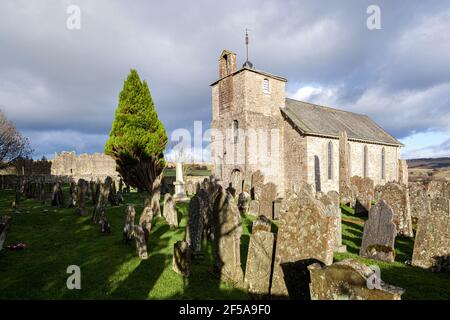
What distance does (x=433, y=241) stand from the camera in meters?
6.38

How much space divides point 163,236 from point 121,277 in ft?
11.2

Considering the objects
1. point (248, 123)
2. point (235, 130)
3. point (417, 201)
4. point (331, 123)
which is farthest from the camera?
point (331, 123)

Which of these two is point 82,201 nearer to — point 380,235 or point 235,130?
point 380,235

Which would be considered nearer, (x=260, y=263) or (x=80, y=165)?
(x=260, y=263)

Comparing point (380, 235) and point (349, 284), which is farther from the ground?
point (349, 284)

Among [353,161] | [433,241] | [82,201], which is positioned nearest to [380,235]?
[433,241]

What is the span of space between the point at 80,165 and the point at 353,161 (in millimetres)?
37115

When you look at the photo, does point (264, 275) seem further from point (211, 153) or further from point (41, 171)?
point (41, 171)

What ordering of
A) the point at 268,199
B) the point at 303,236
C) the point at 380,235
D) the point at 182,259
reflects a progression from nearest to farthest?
the point at 303,236 < the point at 182,259 < the point at 380,235 < the point at 268,199

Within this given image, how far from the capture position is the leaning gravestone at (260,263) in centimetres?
477

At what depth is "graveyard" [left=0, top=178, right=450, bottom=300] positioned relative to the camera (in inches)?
197

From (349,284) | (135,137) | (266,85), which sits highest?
(266,85)
